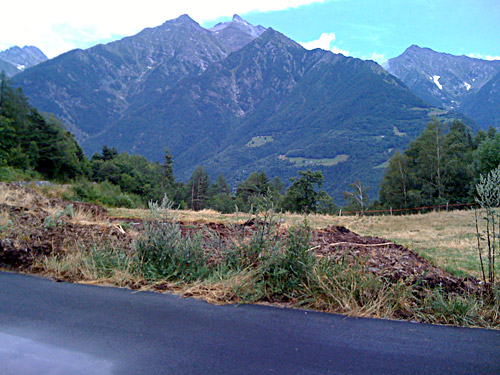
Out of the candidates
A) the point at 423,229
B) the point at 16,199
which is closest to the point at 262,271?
the point at 16,199

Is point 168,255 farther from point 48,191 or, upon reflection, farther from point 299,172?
point 299,172

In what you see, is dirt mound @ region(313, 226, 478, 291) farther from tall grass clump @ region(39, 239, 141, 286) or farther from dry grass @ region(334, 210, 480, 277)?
tall grass clump @ region(39, 239, 141, 286)

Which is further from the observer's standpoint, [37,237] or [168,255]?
[37,237]

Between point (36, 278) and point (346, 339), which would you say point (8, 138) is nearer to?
point (36, 278)

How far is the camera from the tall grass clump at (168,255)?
5.80 m

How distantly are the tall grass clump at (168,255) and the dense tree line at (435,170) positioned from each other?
5781 centimetres

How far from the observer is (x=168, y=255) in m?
6.08

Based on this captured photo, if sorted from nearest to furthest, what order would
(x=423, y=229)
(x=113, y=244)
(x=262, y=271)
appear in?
(x=262, y=271) → (x=113, y=244) → (x=423, y=229)

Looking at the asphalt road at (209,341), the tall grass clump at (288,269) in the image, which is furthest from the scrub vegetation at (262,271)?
the asphalt road at (209,341)

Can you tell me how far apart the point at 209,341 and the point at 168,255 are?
2.47m

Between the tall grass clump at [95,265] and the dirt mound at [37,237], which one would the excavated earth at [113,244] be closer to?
the dirt mound at [37,237]

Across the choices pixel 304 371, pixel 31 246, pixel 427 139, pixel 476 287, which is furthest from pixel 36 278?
pixel 427 139

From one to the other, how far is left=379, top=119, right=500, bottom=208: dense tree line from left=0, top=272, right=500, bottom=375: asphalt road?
58.6 meters

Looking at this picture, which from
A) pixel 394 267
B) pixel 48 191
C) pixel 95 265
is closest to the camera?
pixel 394 267
